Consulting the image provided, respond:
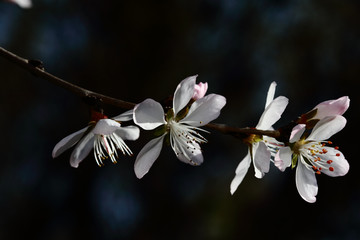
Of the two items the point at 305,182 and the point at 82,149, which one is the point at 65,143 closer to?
the point at 82,149

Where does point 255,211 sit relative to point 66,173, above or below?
below

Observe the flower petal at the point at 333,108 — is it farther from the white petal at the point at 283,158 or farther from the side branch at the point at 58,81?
the side branch at the point at 58,81

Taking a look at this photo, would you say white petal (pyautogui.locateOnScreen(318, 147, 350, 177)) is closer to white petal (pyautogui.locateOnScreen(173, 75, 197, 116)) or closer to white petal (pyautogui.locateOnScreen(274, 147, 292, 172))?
white petal (pyautogui.locateOnScreen(274, 147, 292, 172))

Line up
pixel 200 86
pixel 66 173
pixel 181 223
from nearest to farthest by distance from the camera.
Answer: pixel 200 86, pixel 181 223, pixel 66 173

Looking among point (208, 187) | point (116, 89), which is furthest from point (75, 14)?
point (208, 187)

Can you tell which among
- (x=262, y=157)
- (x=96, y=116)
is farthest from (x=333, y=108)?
(x=96, y=116)

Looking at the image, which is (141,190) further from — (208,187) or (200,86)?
(200,86)

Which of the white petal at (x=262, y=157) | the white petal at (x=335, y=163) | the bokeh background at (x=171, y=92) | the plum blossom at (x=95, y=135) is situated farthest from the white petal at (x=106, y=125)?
the bokeh background at (x=171, y=92)
